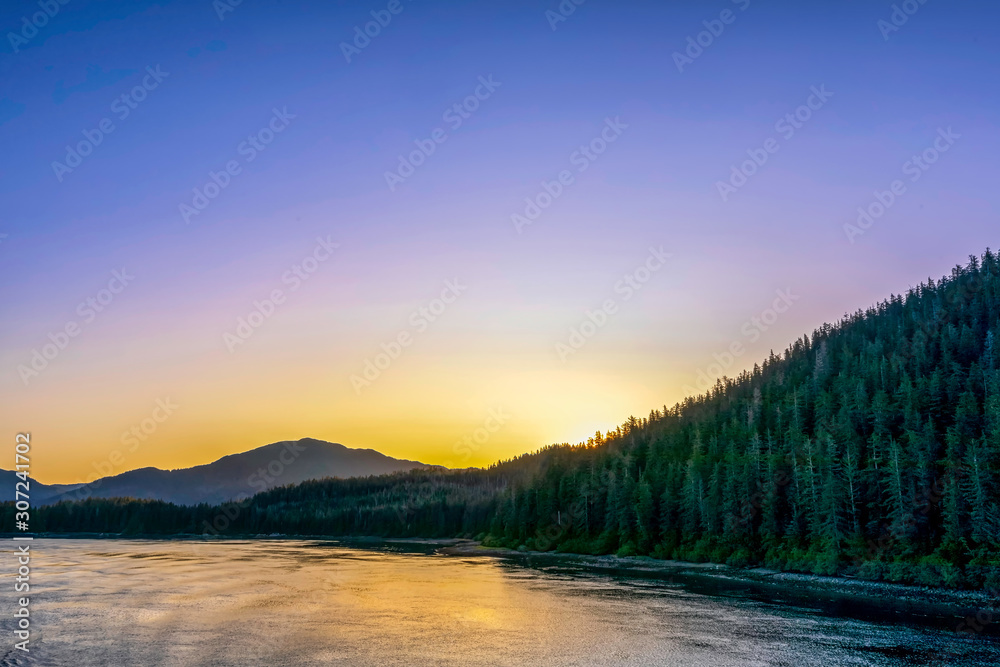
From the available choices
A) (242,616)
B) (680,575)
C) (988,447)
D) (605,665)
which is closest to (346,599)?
(242,616)

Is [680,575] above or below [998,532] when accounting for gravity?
below

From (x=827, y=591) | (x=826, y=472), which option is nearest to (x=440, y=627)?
(x=827, y=591)

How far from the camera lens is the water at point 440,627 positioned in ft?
123

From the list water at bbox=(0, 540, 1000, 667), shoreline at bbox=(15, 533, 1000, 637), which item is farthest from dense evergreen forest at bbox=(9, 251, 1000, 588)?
water at bbox=(0, 540, 1000, 667)

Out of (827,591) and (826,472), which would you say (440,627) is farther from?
(826,472)

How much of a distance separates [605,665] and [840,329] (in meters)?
187

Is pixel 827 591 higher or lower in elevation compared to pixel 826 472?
lower

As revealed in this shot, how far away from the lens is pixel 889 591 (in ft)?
214

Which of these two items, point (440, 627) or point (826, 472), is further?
point (826, 472)

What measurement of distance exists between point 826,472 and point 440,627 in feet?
211

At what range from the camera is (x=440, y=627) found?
1865 inches

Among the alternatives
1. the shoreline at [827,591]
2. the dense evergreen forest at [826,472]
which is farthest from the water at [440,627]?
the dense evergreen forest at [826,472]

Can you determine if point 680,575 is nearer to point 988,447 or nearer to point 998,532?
point 998,532

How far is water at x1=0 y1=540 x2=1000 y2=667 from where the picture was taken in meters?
37.3
